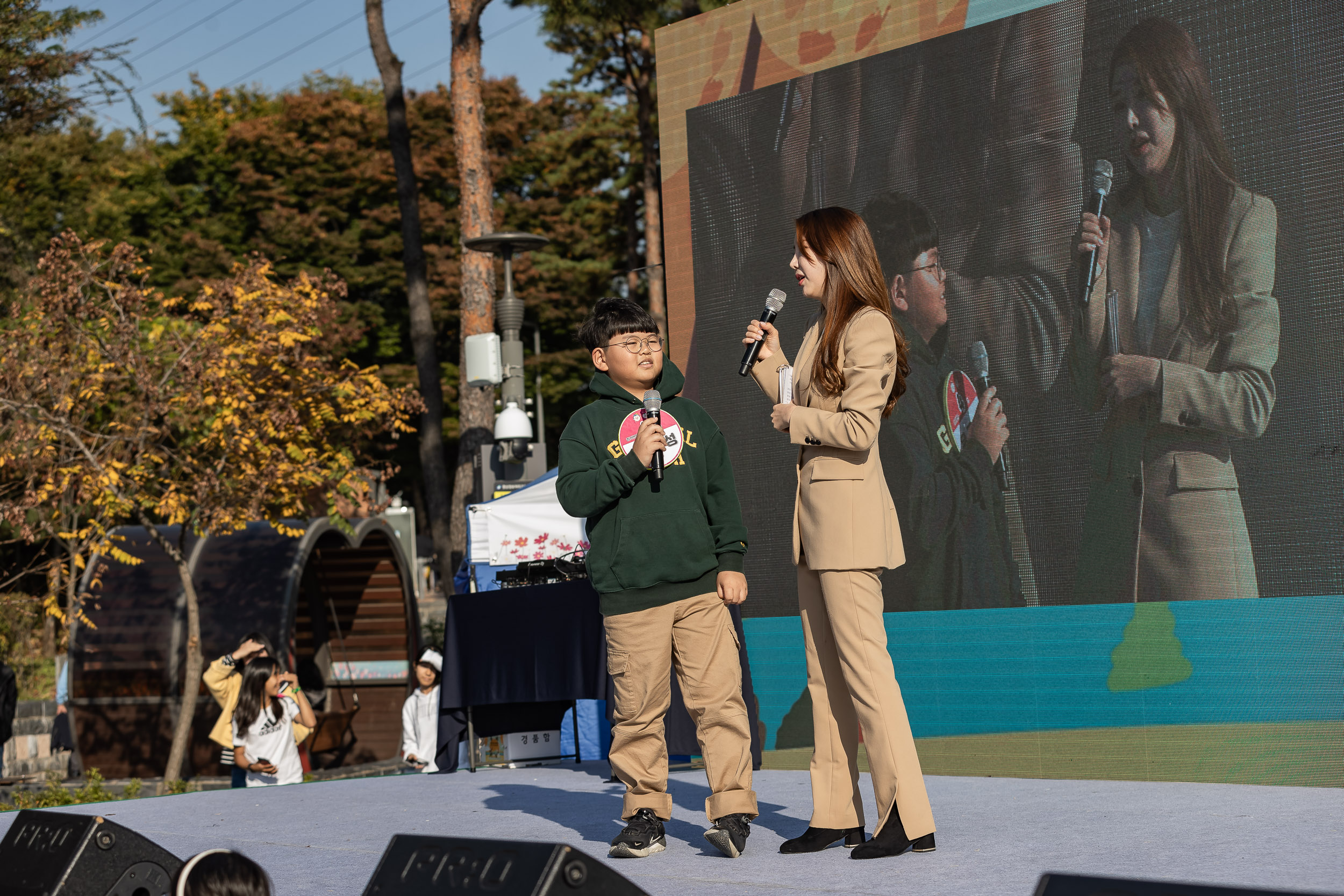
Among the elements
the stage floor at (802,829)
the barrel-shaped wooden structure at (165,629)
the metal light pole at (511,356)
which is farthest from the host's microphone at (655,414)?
the barrel-shaped wooden structure at (165,629)

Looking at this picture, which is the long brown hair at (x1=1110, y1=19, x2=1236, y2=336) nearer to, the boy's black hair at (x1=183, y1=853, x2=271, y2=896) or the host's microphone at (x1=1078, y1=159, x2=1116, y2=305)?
the host's microphone at (x1=1078, y1=159, x2=1116, y2=305)

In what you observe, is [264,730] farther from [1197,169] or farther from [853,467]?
[1197,169]

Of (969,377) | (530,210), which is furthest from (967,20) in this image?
(530,210)

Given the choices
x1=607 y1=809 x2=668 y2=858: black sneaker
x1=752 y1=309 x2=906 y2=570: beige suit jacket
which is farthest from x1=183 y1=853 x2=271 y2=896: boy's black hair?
x1=752 y1=309 x2=906 y2=570: beige suit jacket

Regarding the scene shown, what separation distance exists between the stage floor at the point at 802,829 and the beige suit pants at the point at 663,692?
0.25 metres

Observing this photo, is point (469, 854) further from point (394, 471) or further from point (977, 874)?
point (394, 471)

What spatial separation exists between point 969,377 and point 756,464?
1.31 metres

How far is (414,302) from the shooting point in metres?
17.6

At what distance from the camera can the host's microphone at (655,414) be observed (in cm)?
379

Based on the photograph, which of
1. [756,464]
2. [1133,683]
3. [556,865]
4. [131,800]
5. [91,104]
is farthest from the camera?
[91,104]

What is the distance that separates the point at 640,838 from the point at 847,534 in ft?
3.53

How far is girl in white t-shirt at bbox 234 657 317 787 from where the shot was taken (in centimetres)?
866

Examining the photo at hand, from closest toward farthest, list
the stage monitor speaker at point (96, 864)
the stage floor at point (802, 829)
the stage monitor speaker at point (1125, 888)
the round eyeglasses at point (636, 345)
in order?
the stage monitor speaker at point (1125, 888) → the stage monitor speaker at point (96, 864) → the stage floor at point (802, 829) → the round eyeglasses at point (636, 345)

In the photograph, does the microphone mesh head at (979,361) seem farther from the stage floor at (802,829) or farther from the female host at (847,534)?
the female host at (847,534)
